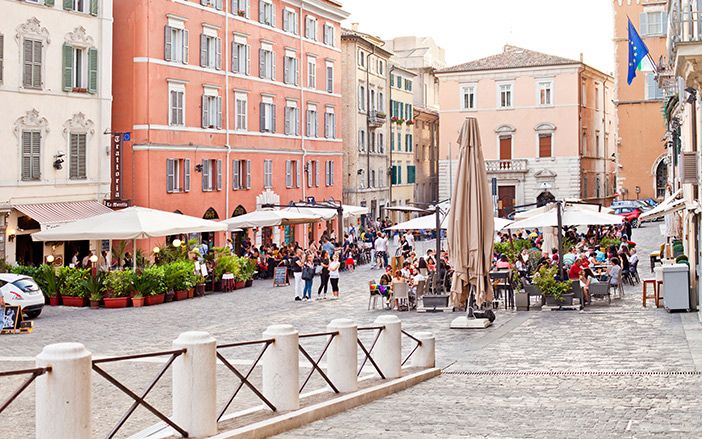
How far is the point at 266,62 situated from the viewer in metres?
49.1

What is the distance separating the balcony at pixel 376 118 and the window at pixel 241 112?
22.2 meters

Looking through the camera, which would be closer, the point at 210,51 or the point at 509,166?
the point at 210,51

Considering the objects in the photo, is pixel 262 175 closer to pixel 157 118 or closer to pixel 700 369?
pixel 157 118

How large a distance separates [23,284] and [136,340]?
5.09 m

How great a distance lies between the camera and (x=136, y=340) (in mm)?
20672

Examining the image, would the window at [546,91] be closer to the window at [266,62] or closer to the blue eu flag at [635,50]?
the window at [266,62]

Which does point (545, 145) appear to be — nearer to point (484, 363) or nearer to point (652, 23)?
point (652, 23)

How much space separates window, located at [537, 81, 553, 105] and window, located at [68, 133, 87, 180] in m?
46.8

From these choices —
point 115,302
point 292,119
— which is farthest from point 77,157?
point 292,119

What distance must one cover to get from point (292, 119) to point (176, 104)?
1150cm

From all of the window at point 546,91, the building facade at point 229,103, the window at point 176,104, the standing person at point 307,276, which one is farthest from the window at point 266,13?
the window at point 546,91

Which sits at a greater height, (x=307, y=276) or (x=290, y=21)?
(x=290, y=21)

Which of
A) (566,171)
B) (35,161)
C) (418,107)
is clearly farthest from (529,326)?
(418,107)

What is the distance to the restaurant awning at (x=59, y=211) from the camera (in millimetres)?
33125
